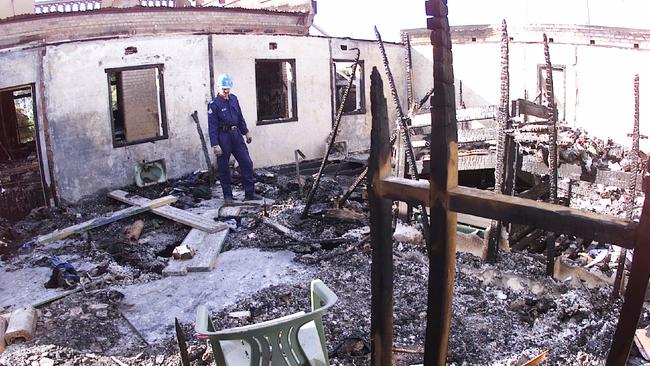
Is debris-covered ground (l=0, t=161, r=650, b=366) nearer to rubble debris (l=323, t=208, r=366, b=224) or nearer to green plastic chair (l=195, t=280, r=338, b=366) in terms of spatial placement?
rubble debris (l=323, t=208, r=366, b=224)

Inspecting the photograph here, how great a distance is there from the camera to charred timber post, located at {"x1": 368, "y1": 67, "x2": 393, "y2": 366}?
2.32m

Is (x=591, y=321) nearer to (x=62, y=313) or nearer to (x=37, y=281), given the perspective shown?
(x=62, y=313)

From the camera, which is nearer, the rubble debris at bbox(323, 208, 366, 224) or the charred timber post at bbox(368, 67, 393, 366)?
the charred timber post at bbox(368, 67, 393, 366)

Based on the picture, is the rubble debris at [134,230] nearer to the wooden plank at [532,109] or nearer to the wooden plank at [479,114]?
the wooden plank at [479,114]

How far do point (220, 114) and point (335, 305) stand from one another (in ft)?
16.8

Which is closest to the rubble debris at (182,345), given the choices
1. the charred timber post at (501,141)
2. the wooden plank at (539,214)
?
the wooden plank at (539,214)

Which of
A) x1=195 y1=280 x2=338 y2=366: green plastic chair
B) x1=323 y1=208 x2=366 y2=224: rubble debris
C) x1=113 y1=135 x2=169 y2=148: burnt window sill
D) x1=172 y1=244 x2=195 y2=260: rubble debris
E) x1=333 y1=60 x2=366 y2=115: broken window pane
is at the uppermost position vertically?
x1=333 y1=60 x2=366 y2=115: broken window pane

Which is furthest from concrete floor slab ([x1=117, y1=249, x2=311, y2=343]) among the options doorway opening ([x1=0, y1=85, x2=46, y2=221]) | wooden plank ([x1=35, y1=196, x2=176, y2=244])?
doorway opening ([x1=0, y1=85, x2=46, y2=221])

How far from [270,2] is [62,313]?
1348 centimetres

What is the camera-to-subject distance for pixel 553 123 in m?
6.28

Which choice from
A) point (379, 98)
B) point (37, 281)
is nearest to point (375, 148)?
point (379, 98)

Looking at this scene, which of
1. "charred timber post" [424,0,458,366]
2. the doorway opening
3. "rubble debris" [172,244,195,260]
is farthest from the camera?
the doorway opening

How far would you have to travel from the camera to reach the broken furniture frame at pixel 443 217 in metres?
1.73

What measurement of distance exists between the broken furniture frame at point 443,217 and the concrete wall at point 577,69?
1065 centimetres
